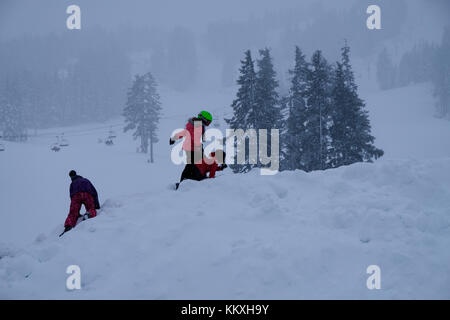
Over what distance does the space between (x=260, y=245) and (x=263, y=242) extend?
0.41ft

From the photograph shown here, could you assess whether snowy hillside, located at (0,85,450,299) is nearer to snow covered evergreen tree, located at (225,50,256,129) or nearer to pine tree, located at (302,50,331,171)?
pine tree, located at (302,50,331,171)

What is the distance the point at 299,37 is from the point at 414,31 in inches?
2396

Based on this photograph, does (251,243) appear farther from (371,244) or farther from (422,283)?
(422,283)

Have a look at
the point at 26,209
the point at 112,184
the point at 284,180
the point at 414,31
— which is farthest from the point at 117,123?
the point at 414,31

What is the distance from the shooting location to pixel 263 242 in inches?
188

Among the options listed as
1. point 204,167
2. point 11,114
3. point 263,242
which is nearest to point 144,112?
point 11,114

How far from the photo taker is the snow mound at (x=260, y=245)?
3941 mm

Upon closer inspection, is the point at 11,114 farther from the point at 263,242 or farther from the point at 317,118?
the point at 263,242

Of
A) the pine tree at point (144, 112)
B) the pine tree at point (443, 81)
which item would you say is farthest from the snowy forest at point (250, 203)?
the pine tree at point (443, 81)

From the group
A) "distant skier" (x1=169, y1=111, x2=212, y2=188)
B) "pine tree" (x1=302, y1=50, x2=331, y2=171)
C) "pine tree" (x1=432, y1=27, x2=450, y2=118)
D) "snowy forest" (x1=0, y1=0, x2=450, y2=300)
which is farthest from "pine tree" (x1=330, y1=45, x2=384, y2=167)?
"pine tree" (x1=432, y1=27, x2=450, y2=118)

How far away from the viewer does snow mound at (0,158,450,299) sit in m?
3.94

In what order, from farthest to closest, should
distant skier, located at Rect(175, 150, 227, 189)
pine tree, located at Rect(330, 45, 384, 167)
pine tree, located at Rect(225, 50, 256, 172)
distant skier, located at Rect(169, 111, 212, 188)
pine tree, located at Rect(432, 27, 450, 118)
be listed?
pine tree, located at Rect(432, 27, 450, 118) < pine tree, located at Rect(225, 50, 256, 172) < pine tree, located at Rect(330, 45, 384, 167) < distant skier, located at Rect(175, 150, 227, 189) < distant skier, located at Rect(169, 111, 212, 188)

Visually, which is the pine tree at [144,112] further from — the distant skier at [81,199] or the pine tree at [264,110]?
the distant skier at [81,199]

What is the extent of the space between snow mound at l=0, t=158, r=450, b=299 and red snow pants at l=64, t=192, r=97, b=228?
35 cm
